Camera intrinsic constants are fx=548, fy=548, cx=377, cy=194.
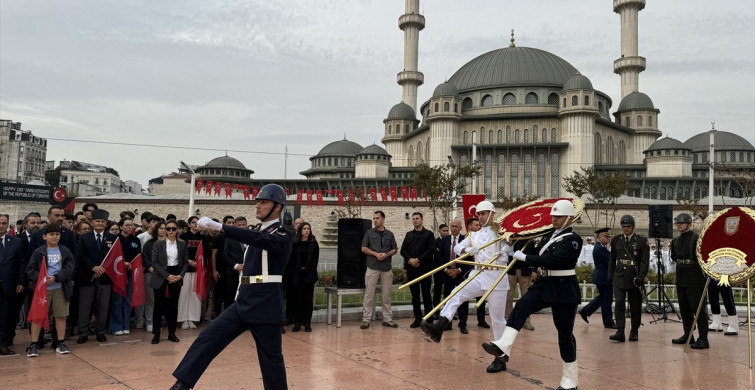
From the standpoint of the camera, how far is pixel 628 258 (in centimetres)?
860

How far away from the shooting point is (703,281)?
8031 millimetres

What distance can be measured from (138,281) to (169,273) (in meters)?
0.75

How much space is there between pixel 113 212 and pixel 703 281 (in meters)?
45.6

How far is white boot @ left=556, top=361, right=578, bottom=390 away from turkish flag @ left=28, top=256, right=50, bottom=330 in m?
6.10

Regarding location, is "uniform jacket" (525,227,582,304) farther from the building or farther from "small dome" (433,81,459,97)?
the building

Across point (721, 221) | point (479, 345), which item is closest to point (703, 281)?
point (721, 221)

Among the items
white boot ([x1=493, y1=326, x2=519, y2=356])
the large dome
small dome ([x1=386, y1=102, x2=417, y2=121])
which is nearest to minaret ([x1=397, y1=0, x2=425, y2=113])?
small dome ([x1=386, y1=102, x2=417, y2=121])

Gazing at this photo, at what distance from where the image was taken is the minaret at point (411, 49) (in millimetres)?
61688

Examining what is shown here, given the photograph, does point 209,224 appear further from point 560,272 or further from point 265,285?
point 560,272

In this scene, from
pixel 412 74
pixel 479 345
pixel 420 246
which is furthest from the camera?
pixel 412 74

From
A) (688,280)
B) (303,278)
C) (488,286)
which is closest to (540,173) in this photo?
(688,280)

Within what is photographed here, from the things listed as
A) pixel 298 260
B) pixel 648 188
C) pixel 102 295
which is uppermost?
pixel 648 188

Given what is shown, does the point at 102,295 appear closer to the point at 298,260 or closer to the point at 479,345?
the point at 298,260

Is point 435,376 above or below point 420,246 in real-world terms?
below
